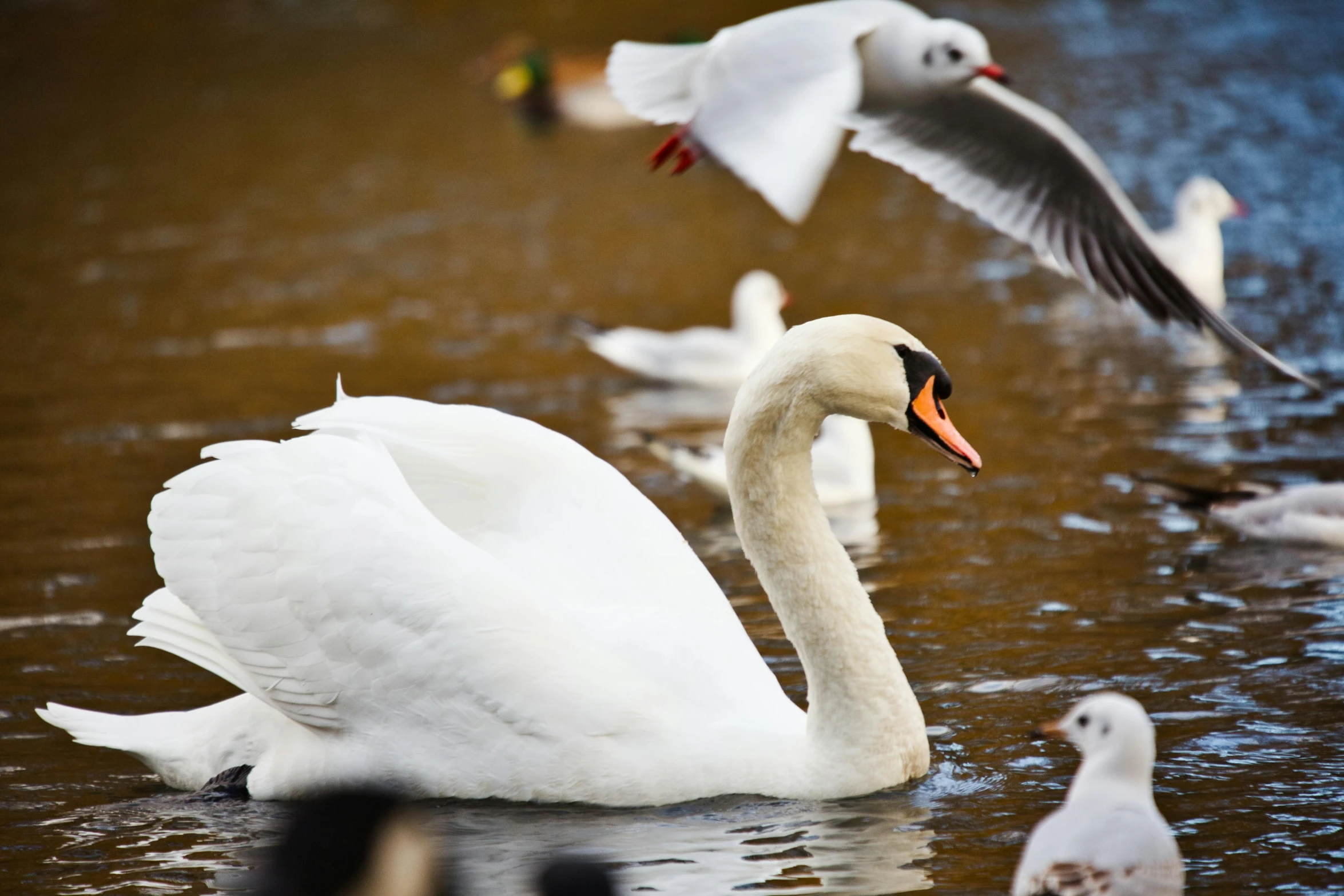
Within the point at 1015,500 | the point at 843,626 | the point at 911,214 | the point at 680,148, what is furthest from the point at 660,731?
the point at 911,214

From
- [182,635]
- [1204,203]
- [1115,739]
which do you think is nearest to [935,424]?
[1115,739]

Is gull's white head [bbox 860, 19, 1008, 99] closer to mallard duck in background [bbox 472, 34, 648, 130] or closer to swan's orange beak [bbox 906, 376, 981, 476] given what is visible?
swan's orange beak [bbox 906, 376, 981, 476]

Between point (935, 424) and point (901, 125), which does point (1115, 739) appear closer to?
point (935, 424)

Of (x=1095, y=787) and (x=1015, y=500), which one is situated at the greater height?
(x=1015, y=500)

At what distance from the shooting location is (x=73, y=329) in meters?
14.6

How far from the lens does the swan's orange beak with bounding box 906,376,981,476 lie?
4910 millimetres

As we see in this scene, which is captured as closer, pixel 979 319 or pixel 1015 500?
pixel 1015 500

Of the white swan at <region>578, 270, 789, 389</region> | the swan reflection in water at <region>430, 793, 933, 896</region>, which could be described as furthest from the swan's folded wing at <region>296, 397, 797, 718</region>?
the white swan at <region>578, 270, 789, 389</region>

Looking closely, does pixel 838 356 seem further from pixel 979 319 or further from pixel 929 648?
pixel 979 319

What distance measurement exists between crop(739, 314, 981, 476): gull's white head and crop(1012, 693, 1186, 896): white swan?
0.86 m

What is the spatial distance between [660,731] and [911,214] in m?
13.5

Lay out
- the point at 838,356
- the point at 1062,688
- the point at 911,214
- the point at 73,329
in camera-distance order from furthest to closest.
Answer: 1. the point at 911,214
2. the point at 73,329
3. the point at 1062,688
4. the point at 838,356

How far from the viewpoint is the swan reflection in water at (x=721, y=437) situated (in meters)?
8.55

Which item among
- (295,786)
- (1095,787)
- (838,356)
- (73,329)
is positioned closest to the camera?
(1095,787)
